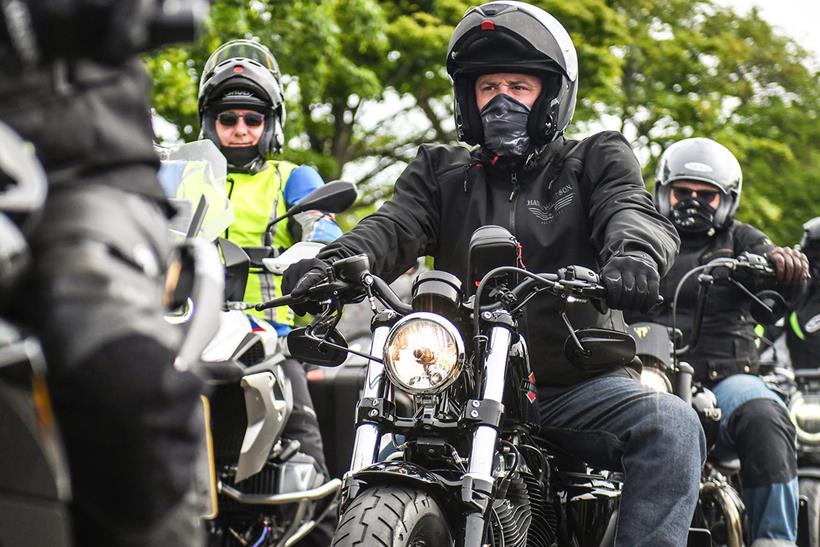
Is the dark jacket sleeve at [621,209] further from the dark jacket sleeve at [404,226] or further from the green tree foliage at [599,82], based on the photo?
the green tree foliage at [599,82]

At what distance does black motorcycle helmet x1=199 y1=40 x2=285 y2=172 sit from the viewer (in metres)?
5.88

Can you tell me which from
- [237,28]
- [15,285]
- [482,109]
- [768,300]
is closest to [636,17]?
[237,28]

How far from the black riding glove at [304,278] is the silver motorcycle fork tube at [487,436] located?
2.03 feet

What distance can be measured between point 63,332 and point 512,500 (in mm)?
2004

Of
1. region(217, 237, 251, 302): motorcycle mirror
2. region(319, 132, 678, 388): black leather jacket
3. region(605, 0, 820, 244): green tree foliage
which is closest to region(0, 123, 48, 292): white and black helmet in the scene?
region(319, 132, 678, 388): black leather jacket

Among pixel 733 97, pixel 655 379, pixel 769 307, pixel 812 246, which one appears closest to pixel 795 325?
pixel 812 246

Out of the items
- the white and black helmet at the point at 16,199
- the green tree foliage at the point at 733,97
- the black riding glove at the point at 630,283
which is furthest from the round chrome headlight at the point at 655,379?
the green tree foliage at the point at 733,97

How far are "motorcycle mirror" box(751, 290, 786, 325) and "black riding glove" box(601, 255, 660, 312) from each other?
211cm

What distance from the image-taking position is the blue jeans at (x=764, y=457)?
520cm

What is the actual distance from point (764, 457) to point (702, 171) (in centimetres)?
183

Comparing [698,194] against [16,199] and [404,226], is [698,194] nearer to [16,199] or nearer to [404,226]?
[404,226]

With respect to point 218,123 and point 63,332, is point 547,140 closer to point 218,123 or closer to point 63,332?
point 218,123

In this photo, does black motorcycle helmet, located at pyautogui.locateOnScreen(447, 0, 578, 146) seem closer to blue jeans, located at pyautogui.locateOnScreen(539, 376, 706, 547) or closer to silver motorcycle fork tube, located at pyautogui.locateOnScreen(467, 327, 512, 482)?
blue jeans, located at pyautogui.locateOnScreen(539, 376, 706, 547)

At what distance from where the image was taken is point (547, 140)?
14.3 ft
